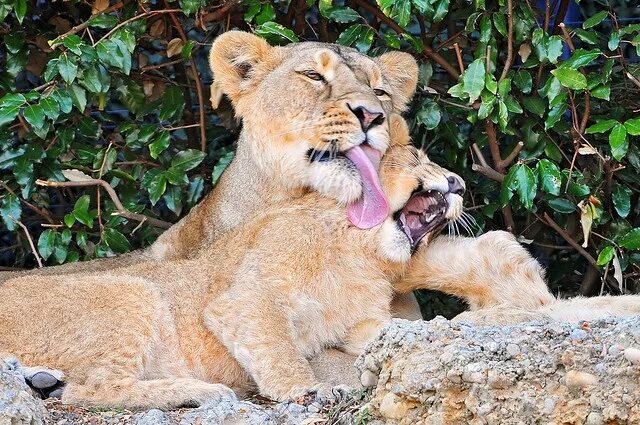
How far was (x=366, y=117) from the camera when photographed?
6.29 m

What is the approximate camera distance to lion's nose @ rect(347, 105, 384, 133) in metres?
6.27

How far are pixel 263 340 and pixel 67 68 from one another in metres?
2.11

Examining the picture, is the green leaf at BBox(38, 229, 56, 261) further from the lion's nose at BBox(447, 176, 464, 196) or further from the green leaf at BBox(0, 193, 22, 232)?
the lion's nose at BBox(447, 176, 464, 196)

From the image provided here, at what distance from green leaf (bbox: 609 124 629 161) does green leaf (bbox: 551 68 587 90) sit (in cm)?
29

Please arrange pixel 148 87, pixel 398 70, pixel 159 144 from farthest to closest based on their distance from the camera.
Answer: pixel 148 87, pixel 159 144, pixel 398 70

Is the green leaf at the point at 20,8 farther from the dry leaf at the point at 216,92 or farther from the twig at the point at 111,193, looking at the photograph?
the dry leaf at the point at 216,92

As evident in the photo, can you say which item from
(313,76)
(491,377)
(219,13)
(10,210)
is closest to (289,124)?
(313,76)

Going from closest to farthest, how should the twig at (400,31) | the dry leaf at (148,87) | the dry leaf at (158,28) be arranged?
the twig at (400,31) < the dry leaf at (158,28) < the dry leaf at (148,87)

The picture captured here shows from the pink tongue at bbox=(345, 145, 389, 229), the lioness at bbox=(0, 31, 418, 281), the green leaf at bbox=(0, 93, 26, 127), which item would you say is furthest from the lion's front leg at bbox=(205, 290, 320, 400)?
the green leaf at bbox=(0, 93, 26, 127)

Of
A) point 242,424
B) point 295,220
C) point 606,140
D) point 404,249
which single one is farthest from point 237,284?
point 606,140

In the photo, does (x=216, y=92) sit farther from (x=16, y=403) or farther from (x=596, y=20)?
(x=16, y=403)

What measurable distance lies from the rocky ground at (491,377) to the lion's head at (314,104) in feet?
6.19

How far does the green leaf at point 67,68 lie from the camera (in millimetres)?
6676

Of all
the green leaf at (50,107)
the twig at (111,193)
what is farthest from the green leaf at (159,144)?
the green leaf at (50,107)
